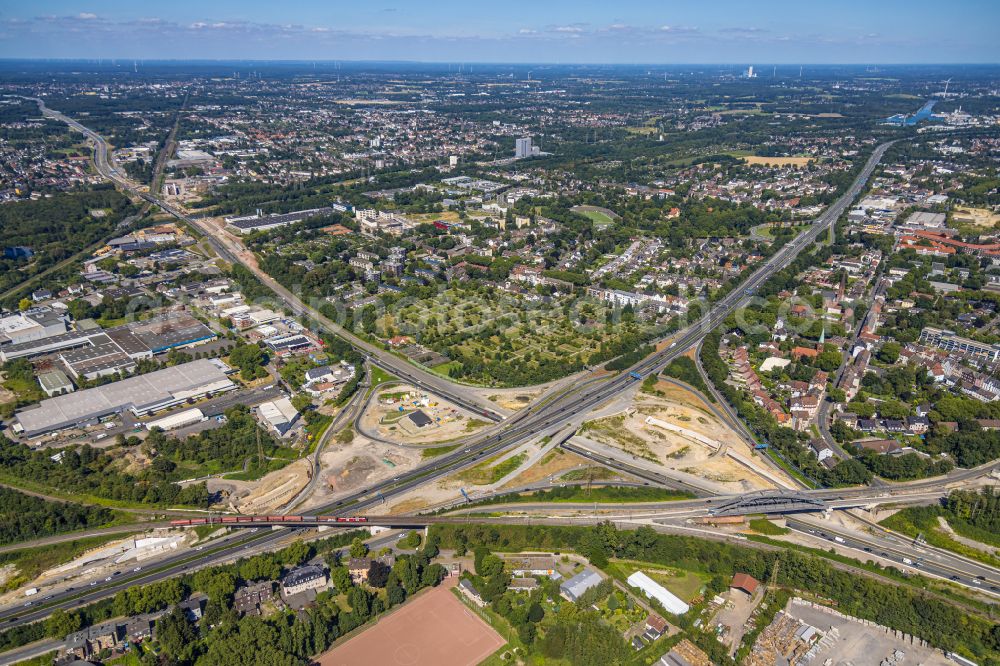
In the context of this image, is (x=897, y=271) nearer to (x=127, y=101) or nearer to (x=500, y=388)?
(x=500, y=388)

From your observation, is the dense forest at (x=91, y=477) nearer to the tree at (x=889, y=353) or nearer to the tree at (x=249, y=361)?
the tree at (x=249, y=361)

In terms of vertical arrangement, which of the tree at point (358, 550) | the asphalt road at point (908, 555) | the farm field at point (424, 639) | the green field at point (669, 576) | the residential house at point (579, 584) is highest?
the tree at point (358, 550)

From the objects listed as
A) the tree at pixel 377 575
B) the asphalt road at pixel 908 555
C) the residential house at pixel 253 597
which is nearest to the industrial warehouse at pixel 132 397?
the residential house at pixel 253 597

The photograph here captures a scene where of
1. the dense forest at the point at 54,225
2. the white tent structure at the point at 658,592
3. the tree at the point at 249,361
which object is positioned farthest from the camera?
the dense forest at the point at 54,225

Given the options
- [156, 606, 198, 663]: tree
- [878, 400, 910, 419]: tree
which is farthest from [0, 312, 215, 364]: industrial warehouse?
[878, 400, 910, 419]: tree

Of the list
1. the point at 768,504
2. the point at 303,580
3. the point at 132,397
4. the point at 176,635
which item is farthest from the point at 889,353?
the point at 132,397

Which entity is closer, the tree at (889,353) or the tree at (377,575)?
the tree at (377,575)

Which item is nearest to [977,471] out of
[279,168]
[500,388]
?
[500,388]

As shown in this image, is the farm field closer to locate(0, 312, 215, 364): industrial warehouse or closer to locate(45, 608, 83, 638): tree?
locate(45, 608, 83, 638): tree
